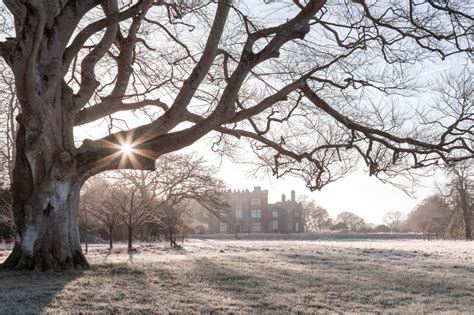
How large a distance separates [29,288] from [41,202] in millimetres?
2488

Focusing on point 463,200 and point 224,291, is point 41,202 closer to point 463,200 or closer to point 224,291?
point 224,291

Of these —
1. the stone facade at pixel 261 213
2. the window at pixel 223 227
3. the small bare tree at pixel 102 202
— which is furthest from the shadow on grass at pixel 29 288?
the stone facade at pixel 261 213

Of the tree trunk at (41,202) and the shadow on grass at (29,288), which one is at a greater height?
the tree trunk at (41,202)

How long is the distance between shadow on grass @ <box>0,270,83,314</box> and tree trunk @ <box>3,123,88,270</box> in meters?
0.47

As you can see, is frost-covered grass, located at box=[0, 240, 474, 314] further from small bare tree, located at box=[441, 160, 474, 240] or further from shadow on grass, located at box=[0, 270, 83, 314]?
small bare tree, located at box=[441, 160, 474, 240]

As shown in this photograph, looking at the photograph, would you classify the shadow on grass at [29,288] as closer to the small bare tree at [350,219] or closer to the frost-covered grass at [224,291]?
the frost-covered grass at [224,291]

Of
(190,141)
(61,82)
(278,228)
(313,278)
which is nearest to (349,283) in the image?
(313,278)

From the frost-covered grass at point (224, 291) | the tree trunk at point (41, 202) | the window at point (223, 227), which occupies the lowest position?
the frost-covered grass at point (224, 291)

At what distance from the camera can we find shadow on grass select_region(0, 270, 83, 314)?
5.68 meters

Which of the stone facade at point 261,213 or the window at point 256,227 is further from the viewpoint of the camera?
the window at point 256,227

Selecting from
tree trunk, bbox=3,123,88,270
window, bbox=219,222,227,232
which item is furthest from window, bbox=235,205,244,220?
tree trunk, bbox=3,123,88,270

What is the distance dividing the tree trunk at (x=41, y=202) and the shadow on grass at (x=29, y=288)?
474mm

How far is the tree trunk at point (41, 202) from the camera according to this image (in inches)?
354

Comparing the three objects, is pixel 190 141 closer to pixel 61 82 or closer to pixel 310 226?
pixel 61 82
